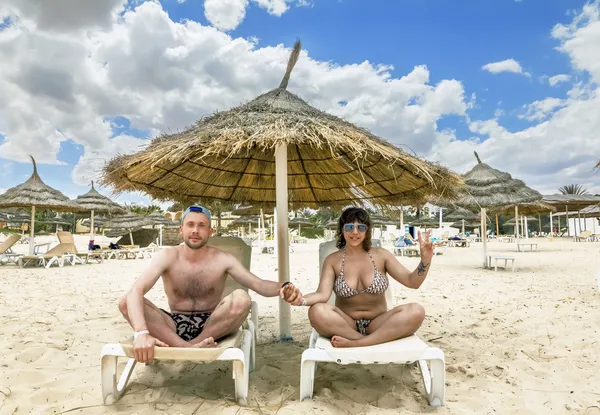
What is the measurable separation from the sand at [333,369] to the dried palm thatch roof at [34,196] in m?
8.79

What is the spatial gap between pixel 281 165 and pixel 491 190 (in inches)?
369

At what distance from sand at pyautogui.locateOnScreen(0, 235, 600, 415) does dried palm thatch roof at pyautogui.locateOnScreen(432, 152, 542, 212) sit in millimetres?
5164

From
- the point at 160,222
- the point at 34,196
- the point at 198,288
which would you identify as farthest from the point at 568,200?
the point at 34,196

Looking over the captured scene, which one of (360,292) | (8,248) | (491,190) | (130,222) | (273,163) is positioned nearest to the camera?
(360,292)

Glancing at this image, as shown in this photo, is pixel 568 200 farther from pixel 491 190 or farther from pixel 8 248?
pixel 8 248

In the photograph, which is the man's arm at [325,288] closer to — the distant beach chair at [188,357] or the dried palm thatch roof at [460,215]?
the distant beach chair at [188,357]

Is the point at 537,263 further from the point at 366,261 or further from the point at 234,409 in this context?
the point at 234,409

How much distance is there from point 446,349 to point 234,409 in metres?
2.23

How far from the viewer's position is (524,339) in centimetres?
390

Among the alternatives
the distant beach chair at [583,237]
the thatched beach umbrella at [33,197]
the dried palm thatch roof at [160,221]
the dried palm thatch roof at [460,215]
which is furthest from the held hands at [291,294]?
the dried palm thatch roof at [460,215]

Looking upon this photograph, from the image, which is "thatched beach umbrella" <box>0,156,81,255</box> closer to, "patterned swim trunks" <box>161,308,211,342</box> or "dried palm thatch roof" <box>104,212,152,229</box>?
"dried palm thatch roof" <box>104,212,152,229</box>

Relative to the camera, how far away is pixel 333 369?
305 cm

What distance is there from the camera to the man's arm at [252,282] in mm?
2645

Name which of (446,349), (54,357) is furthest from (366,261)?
(54,357)
